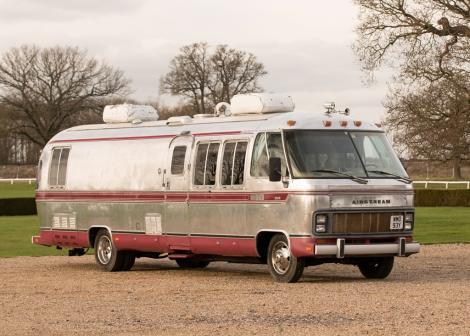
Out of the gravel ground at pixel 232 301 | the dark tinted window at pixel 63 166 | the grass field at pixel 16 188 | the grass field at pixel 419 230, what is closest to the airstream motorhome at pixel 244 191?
the dark tinted window at pixel 63 166

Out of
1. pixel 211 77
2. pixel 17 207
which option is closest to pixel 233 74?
pixel 211 77

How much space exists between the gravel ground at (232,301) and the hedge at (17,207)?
2435 centimetres

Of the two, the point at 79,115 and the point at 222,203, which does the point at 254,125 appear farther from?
the point at 79,115

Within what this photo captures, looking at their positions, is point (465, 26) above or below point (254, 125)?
above

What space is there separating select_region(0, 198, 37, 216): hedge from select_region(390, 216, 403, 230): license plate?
2996 cm

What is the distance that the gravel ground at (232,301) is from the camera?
11820 millimetres

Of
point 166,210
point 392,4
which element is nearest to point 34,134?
point 392,4

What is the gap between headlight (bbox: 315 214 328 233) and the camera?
1644cm

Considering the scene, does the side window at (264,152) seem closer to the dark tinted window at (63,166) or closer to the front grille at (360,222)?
the front grille at (360,222)

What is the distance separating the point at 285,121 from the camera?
56.6 ft

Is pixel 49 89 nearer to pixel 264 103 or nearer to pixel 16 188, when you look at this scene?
pixel 16 188

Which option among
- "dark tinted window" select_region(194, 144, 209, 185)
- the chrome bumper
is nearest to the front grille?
the chrome bumper

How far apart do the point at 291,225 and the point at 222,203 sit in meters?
1.67

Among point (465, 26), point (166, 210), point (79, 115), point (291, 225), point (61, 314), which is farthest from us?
point (79, 115)
